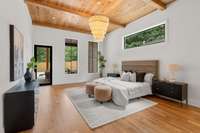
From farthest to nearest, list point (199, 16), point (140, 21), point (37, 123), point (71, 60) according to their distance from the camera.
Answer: point (71, 60) < point (140, 21) < point (199, 16) < point (37, 123)

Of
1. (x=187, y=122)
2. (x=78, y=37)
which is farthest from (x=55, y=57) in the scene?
(x=187, y=122)

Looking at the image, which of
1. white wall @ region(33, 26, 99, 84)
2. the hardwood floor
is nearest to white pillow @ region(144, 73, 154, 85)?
the hardwood floor

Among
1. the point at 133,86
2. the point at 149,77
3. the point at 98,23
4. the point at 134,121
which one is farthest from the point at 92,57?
the point at 134,121

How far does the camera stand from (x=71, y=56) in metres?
7.62

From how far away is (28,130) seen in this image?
228 cm

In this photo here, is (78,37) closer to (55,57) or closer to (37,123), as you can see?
(55,57)

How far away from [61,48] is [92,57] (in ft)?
7.37

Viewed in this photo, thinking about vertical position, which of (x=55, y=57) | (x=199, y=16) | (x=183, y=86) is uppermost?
(x=199, y=16)

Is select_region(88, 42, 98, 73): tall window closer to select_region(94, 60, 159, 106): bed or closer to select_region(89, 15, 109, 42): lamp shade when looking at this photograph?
select_region(94, 60, 159, 106): bed

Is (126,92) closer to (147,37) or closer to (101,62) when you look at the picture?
(147,37)

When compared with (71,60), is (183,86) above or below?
below

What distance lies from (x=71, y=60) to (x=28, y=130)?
18.4 feet

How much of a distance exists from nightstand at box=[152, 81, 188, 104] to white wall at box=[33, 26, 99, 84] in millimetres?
4873

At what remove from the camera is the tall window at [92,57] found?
8.26 metres
